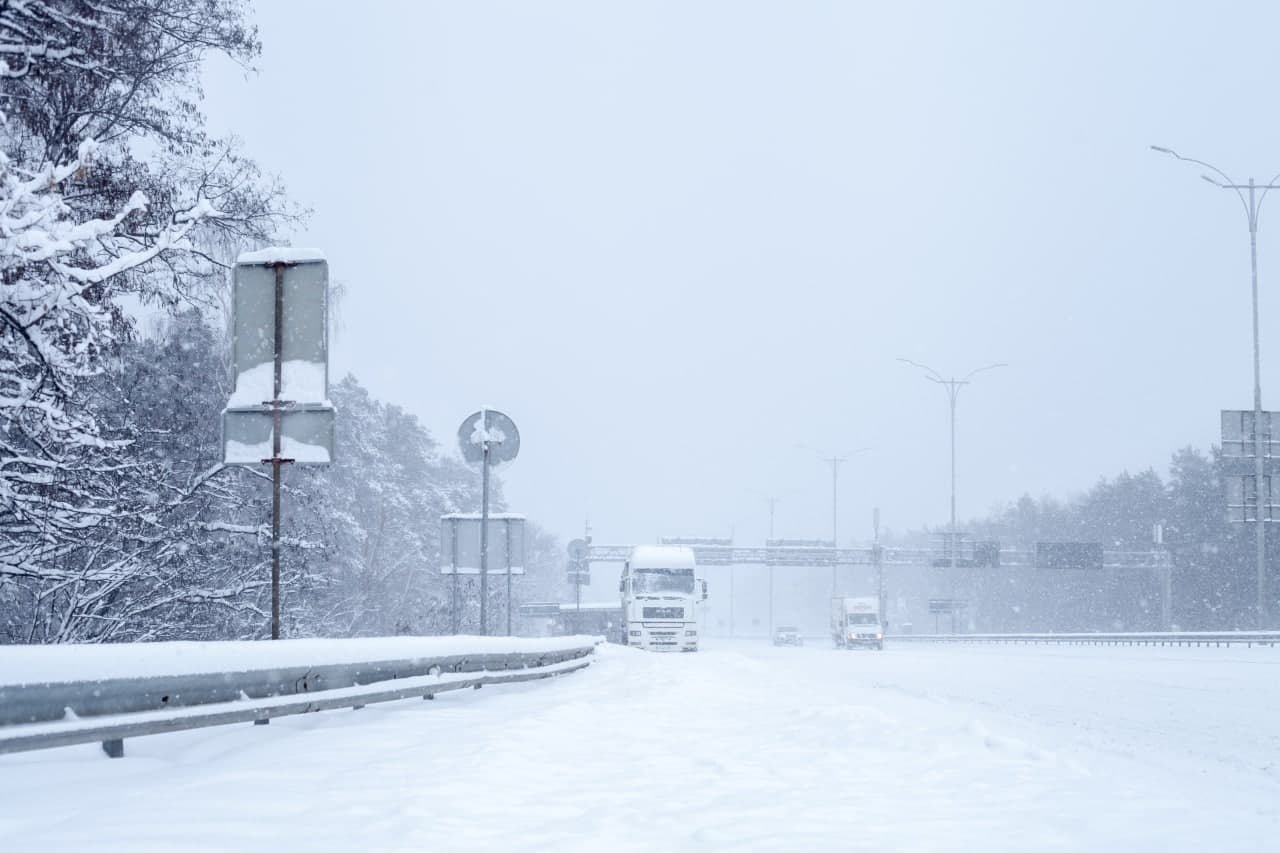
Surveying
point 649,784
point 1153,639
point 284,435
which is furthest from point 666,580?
point 649,784

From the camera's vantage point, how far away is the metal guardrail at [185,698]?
5934 millimetres

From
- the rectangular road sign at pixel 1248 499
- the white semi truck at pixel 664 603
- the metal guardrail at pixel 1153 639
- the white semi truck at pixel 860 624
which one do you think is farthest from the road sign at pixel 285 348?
the white semi truck at pixel 860 624

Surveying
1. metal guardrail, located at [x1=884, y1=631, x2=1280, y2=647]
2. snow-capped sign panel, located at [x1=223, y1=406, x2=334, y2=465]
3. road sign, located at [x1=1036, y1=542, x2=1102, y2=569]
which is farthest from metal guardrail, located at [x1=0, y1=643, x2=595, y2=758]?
road sign, located at [x1=1036, y1=542, x2=1102, y2=569]

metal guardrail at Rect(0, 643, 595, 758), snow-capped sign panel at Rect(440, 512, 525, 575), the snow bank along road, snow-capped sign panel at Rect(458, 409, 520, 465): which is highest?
snow-capped sign panel at Rect(458, 409, 520, 465)

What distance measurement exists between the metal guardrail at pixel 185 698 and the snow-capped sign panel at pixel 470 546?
13.7 m

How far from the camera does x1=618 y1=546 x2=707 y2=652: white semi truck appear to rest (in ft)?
139

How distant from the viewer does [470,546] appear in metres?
26.6

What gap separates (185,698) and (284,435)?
15.4ft

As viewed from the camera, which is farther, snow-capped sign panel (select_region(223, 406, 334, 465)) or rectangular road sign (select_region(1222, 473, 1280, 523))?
rectangular road sign (select_region(1222, 473, 1280, 523))

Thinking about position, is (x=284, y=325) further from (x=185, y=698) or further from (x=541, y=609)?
(x=541, y=609)

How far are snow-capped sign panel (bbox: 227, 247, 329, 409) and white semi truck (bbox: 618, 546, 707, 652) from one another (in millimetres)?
31037

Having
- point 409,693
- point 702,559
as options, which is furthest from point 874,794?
point 702,559

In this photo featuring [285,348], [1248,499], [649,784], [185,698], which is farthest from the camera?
[1248,499]

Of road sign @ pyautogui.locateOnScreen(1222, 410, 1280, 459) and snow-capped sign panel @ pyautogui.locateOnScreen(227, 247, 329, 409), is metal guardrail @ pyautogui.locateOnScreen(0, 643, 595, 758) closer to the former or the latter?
snow-capped sign panel @ pyautogui.locateOnScreen(227, 247, 329, 409)
